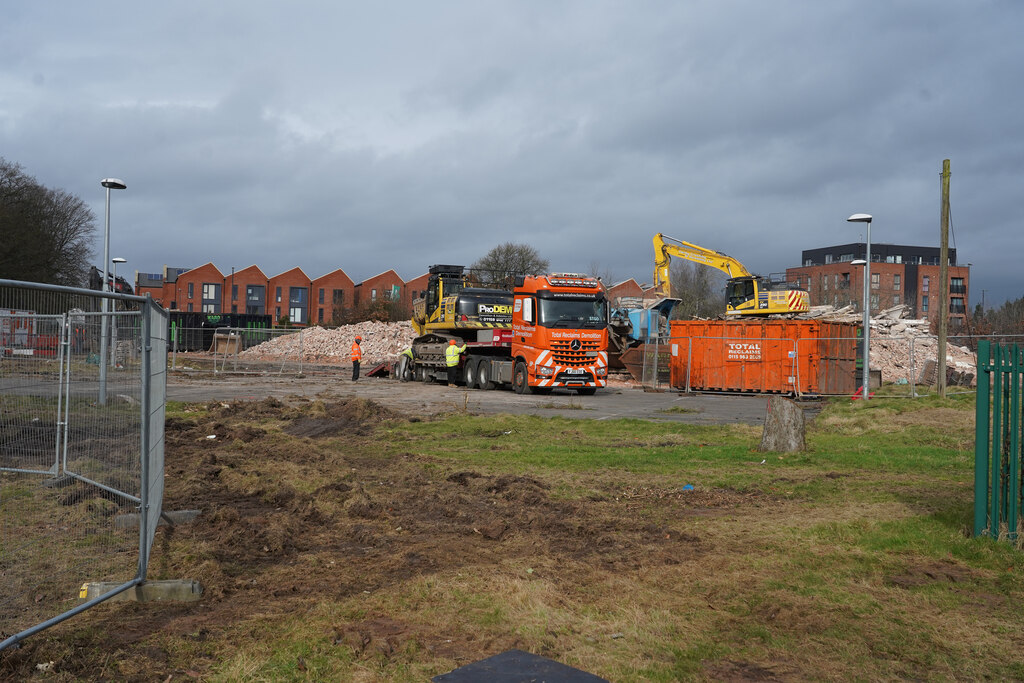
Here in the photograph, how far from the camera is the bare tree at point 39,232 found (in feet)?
147

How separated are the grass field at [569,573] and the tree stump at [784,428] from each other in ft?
2.15

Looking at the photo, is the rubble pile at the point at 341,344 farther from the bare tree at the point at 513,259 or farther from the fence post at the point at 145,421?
the fence post at the point at 145,421

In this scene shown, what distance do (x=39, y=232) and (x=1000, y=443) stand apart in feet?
173

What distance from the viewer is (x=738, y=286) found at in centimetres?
3812

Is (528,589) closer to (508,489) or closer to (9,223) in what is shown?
(508,489)

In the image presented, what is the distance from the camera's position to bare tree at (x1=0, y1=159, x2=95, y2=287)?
44.7 metres

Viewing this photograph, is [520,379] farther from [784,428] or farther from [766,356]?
[784,428]

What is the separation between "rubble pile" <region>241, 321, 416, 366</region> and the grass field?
38590 millimetres

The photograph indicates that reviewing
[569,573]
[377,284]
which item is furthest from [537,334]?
[377,284]

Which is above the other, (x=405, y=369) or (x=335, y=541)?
(x=405, y=369)

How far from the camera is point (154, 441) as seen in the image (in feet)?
21.2

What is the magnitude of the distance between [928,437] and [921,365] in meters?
26.6

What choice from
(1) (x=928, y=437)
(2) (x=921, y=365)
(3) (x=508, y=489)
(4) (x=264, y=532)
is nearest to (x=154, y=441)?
(4) (x=264, y=532)

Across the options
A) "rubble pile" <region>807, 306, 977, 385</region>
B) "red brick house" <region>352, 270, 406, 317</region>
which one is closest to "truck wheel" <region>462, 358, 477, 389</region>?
"rubble pile" <region>807, 306, 977, 385</region>
